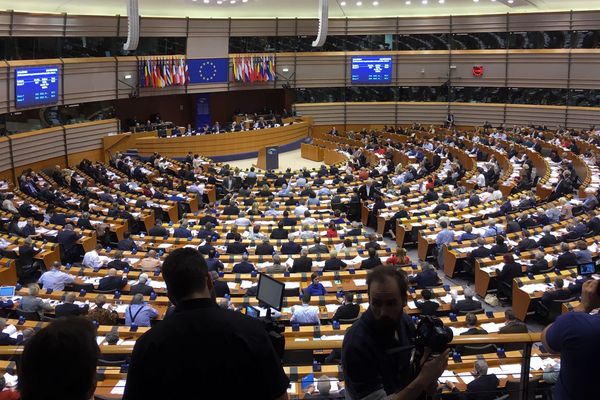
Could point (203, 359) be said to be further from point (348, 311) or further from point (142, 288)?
point (142, 288)

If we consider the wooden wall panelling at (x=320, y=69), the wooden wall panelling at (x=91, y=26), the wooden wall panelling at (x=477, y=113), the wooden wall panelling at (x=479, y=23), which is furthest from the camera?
the wooden wall panelling at (x=320, y=69)

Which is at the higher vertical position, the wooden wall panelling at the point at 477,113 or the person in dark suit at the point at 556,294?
the wooden wall panelling at the point at 477,113

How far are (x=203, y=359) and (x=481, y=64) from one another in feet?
120

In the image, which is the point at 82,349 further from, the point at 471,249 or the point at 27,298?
the point at 471,249

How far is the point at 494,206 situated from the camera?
719 inches

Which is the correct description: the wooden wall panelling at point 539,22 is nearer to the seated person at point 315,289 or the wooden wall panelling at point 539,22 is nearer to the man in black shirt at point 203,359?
the seated person at point 315,289

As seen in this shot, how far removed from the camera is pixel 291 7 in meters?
34.9

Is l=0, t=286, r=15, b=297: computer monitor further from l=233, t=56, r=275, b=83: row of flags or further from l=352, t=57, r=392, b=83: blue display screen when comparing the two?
l=352, t=57, r=392, b=83: blue display screen

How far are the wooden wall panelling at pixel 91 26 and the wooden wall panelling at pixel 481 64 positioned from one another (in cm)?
1948

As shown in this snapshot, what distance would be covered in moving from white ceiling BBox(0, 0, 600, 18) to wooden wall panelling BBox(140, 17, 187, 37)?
558mm

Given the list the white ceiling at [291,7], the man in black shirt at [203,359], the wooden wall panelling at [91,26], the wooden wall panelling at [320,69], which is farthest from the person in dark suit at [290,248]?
the wooden wall panelling at [320,69]

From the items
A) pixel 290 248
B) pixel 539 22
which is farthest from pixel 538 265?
pixel 539 22

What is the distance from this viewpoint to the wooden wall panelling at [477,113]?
3631 centimetres

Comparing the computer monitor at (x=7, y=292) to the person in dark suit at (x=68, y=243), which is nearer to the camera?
the computer monitor at (x=7, y=292)
